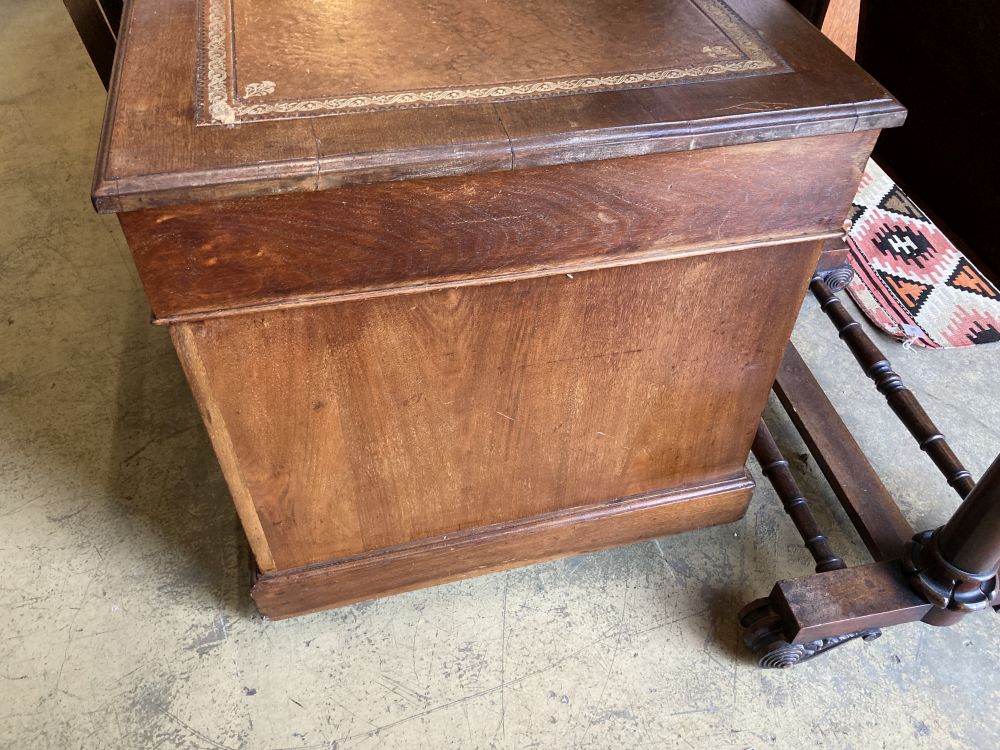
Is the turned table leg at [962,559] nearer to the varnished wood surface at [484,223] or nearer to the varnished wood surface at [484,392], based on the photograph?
the varnished wood surface at [484,392]

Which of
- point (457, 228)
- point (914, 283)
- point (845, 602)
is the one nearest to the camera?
point (457, 228)

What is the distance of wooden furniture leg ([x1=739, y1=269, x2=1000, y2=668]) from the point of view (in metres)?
1.41

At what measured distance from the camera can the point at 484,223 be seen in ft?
3.58

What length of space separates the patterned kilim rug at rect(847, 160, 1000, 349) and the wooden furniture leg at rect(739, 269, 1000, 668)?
595mm

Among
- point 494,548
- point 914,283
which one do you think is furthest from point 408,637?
point 914,283

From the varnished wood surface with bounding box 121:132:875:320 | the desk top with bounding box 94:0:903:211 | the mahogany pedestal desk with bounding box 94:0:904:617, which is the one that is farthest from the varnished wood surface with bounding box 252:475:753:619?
the desk top with bounding box 94:0:903:211

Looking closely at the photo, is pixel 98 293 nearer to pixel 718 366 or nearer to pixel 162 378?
pixel 162 378

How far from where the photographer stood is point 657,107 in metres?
1.08

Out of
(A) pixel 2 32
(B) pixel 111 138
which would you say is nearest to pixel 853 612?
(B) pixel 111 138

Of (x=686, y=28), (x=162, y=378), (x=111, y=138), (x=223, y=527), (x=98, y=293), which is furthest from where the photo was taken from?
(x=98, y=293)

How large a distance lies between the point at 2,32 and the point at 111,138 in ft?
10.7

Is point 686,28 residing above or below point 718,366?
above

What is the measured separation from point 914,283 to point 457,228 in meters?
1.73

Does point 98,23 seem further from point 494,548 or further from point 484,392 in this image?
point 494,548
